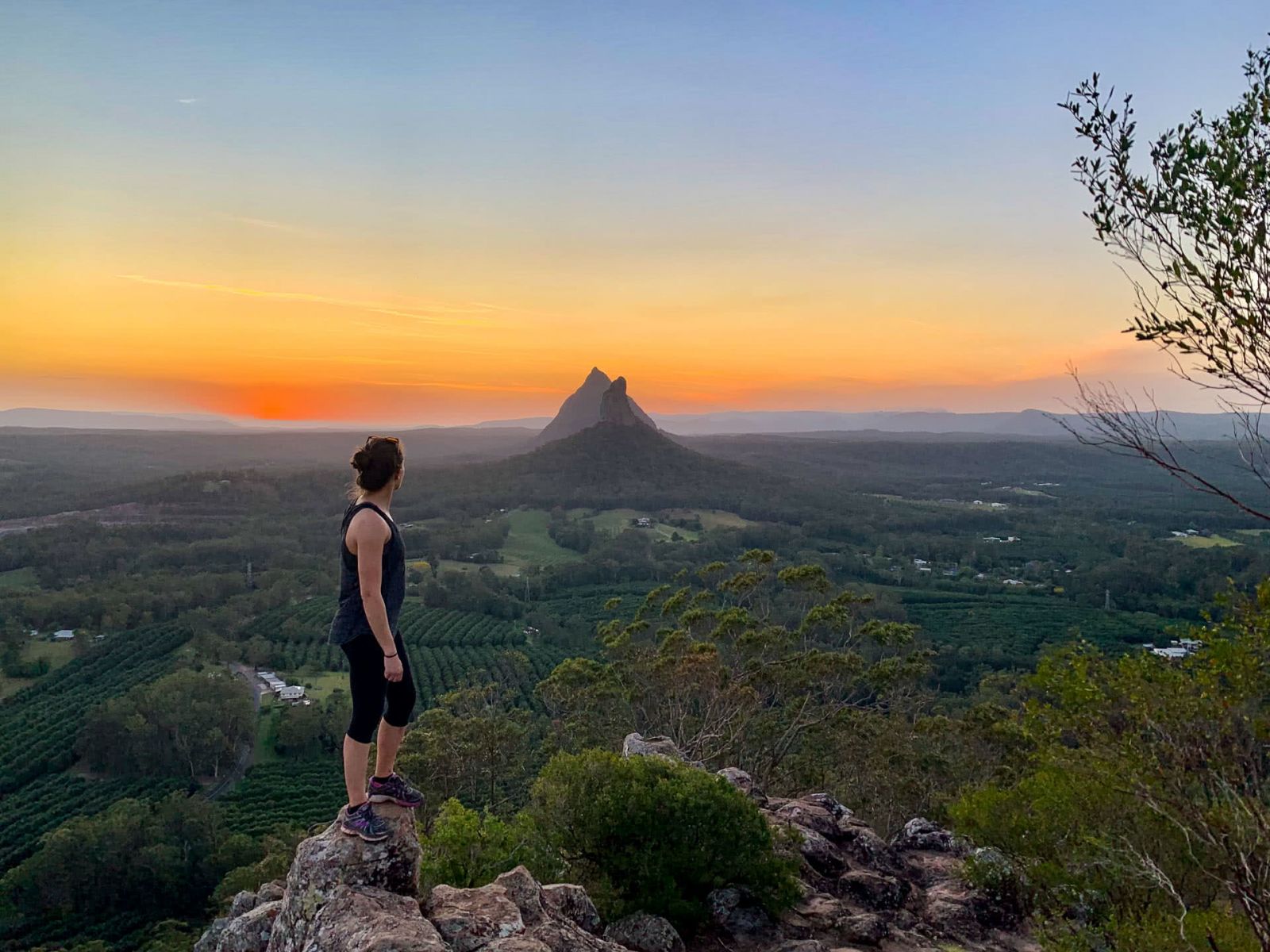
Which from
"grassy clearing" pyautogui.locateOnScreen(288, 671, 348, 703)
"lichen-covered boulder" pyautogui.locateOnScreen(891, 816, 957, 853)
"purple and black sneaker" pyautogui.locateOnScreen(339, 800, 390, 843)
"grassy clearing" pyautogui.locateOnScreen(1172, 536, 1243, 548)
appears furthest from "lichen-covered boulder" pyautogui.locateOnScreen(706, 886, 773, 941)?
"grassy clearing" pyautogui.locateOnScreen(1172, 536, 1243, 548)

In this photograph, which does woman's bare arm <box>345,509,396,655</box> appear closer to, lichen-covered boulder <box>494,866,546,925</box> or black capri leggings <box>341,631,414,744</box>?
black capri leggings <box>341,631,414,744</box>

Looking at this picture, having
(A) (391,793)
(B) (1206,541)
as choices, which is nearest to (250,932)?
(A) (391,793)

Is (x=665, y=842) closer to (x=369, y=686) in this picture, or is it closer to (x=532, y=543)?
(x=369, y=686)

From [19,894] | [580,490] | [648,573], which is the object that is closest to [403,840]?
[19,894]

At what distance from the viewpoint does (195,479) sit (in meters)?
113

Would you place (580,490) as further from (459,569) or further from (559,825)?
(559,825)

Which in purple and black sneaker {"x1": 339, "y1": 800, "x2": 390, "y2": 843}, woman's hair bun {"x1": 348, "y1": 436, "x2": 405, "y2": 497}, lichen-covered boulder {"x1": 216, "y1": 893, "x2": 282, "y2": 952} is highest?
woman's hair bun {"x1": 348, "y1": 436, "x2": 405, "y2": 497}

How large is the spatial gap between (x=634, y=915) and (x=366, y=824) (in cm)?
419

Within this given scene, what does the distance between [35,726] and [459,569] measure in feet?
147

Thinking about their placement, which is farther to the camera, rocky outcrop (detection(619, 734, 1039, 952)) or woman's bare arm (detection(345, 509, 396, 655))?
rocky outcrop (detection(619, 734, 1039, 952))

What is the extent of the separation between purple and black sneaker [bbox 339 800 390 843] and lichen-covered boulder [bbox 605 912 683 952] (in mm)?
3574

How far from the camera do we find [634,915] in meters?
7.91

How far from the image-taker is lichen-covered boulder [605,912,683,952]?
756 cm

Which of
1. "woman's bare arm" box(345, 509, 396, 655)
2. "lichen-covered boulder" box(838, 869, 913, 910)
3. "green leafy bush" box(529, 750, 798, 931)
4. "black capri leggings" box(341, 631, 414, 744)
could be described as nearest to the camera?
"woman's bare arm" box(345, 509, 396, 655)
